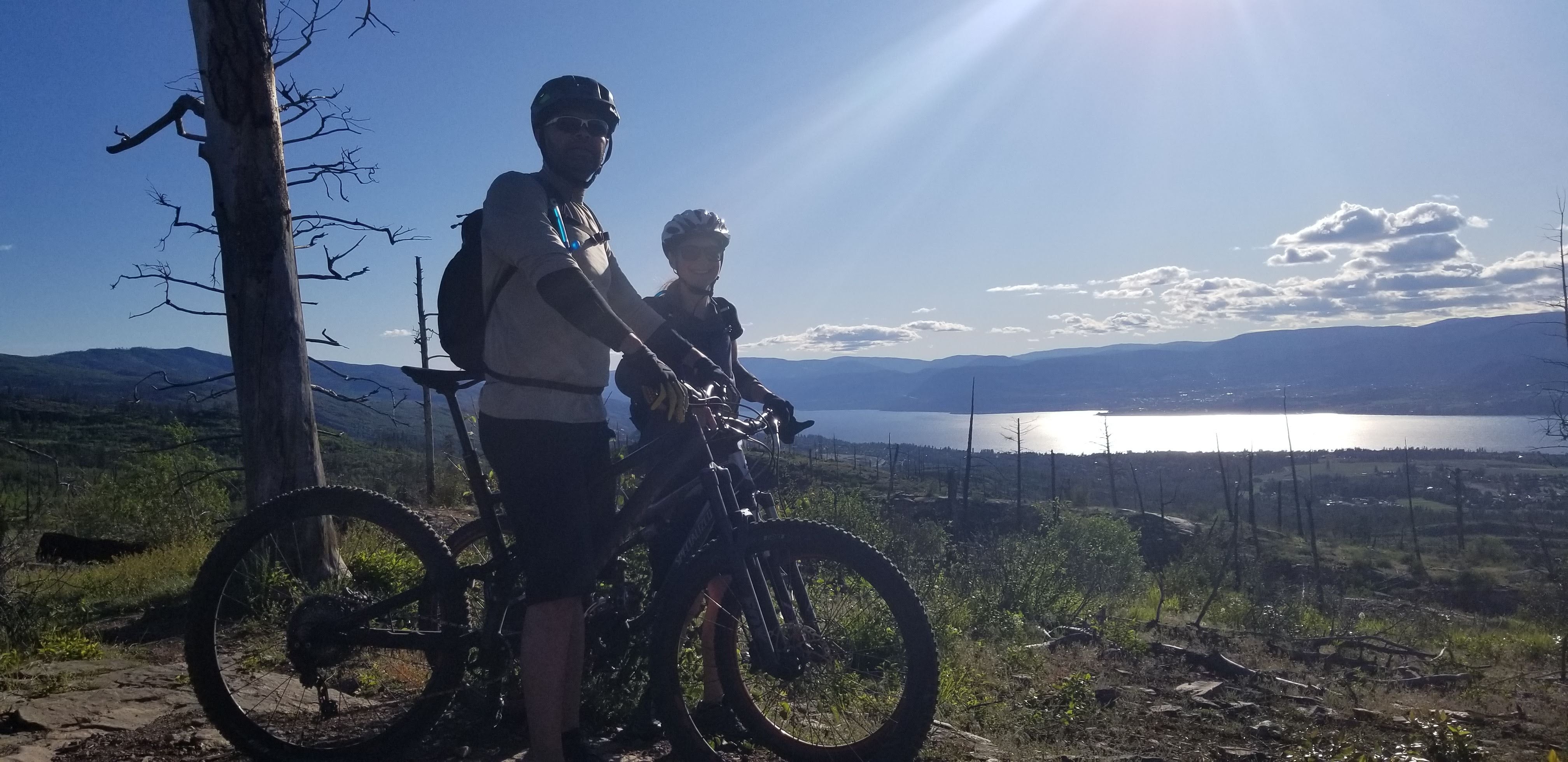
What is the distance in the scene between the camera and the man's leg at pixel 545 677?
2.48 meters

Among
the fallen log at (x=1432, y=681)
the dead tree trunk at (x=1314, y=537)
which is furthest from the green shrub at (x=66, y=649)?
the dead tree trunk at (x=1314, y=537)

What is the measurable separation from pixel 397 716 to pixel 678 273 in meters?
1.99

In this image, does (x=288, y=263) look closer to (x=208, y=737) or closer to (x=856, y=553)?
(x=208, y=737)

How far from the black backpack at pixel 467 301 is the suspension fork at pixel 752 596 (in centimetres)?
85

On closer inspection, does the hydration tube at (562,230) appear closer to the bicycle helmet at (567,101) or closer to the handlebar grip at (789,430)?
the bicycle helmet at (567,101)

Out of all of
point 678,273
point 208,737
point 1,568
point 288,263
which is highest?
point 288,263

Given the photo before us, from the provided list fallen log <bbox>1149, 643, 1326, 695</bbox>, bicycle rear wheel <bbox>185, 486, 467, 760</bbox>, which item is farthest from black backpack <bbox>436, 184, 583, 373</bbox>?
fallen log <bbox>1149, 643, 1326, 695</bbox>

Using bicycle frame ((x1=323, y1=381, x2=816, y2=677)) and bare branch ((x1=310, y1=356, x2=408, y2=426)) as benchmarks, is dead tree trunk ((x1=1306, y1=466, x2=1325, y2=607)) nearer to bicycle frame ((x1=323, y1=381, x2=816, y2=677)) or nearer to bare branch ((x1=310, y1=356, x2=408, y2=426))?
→ bare branch ((x1=310, y1=356, x2=408, y2=426))

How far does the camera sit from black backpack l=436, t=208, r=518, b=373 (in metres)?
2.49

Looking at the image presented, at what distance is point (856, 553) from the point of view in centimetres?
246

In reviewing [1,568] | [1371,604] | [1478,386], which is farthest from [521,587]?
[1478,386]

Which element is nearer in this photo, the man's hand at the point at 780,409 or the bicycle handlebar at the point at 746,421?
the bicycle handlebar at the point at 746,421

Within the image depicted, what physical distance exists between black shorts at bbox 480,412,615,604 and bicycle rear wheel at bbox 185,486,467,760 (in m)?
0.56

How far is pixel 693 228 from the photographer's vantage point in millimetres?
3711
